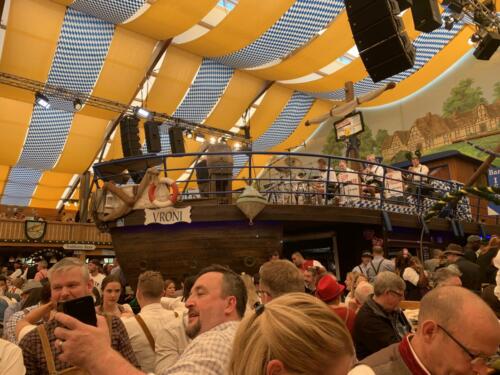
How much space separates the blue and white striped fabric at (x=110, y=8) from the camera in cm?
1412

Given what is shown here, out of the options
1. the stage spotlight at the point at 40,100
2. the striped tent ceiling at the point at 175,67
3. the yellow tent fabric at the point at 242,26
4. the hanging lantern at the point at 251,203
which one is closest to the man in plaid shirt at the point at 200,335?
the hanging lantern at the point at 251,203

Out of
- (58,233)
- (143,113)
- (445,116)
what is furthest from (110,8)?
(445,116)

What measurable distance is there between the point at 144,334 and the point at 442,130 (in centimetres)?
1888

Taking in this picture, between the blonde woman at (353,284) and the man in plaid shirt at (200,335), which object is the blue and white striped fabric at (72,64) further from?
Answer: the man in plaid shirt at (200,335)

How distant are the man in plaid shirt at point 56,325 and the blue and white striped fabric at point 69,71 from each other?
14.6m

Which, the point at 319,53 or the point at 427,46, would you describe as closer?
the point at 319,53

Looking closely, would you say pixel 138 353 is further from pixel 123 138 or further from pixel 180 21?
pixel 180 21

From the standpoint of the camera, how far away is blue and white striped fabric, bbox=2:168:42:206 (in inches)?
834

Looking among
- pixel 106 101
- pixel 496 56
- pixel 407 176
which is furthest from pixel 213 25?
pixel 496 56

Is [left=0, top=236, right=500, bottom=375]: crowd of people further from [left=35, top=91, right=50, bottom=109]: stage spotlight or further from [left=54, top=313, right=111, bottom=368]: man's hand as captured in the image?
[left=35, top=91, right=50, bottom=109]: stage spotlight

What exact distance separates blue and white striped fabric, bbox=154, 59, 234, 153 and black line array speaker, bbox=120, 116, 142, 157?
459cm

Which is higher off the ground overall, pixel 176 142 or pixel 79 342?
pixel 176 142

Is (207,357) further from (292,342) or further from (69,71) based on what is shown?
(69,71)

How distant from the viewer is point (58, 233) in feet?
52.3
